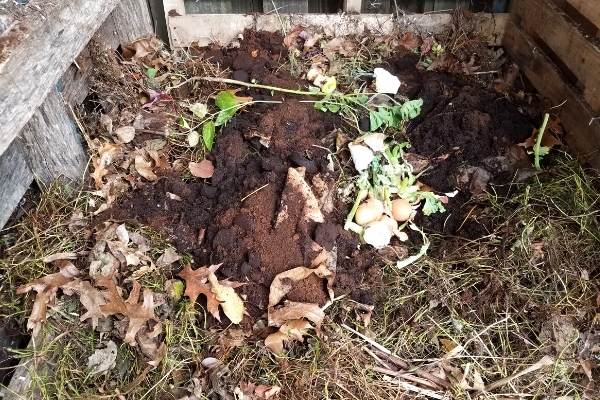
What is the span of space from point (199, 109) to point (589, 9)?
2.01 m

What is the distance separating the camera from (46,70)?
195cm

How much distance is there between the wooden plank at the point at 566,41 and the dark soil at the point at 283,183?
0.35 meters

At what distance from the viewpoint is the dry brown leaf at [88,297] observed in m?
2.02

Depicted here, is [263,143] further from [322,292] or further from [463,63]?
[463,63]

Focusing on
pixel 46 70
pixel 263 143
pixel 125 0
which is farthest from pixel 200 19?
pixel 46 70

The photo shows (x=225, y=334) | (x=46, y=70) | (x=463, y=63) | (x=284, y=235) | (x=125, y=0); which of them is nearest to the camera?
(x=46, y=70)

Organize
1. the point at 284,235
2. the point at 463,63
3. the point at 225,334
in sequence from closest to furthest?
the point at 225,334
the point at 284,235
the point at 463,63

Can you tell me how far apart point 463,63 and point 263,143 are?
1.48 meters

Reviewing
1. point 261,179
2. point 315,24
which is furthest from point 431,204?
point 315,24

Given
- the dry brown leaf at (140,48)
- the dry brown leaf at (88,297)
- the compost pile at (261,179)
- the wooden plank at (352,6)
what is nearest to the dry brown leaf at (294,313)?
the compost pile at (261,179)

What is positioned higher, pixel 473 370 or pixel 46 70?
pixel 46 70

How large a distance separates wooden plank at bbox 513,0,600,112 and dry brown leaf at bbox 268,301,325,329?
1.69m

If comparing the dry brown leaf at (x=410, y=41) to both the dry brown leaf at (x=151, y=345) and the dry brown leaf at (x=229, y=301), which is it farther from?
the dry brown leaf at (x=151, y=345)

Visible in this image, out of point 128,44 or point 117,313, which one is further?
point 128,44
